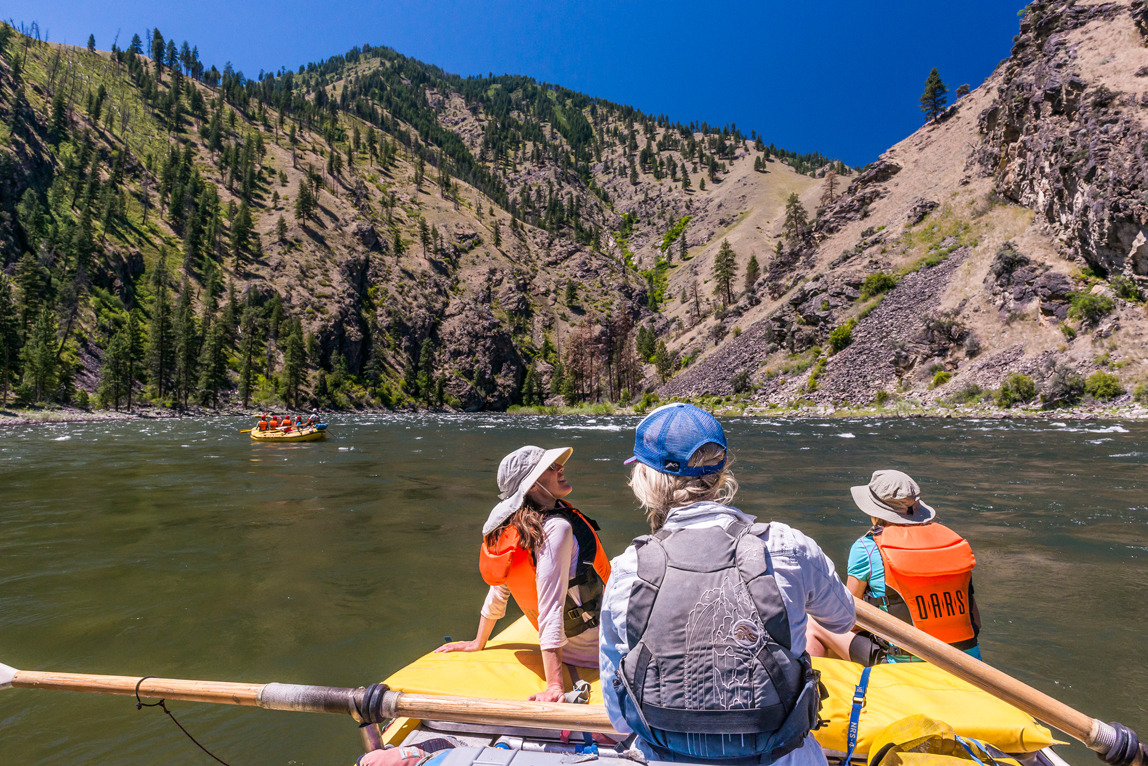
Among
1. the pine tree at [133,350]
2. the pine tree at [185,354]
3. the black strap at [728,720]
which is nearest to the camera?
the black strap at [728,720]

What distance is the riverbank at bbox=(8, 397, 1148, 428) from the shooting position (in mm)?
33594

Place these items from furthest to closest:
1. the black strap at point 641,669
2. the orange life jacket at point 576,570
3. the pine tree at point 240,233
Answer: the pine tree at point 240,233, the orange life jacket at point 576,570, the black strap at point 641,669

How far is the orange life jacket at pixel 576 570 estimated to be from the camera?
3.85m

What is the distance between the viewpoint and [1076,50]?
1919 inches

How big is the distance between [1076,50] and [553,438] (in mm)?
58905

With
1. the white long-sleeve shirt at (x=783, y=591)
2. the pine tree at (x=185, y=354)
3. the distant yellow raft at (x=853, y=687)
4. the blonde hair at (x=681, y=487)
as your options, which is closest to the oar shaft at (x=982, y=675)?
the distant yellow raft at (x=853, y=687)

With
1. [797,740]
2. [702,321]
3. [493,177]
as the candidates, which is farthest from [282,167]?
[797,740]

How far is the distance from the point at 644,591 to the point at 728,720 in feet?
1.61

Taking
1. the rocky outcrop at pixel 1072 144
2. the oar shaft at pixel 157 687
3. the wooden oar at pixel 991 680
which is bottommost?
the oar shaft at pixel 157 687

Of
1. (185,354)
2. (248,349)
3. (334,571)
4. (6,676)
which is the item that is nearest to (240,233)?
(248,349)

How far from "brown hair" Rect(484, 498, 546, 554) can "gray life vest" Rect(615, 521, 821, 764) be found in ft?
5.95

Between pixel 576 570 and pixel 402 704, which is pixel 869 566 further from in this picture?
pixel 402 704

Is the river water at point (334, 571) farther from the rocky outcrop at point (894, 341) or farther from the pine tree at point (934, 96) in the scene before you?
the pine tree at point (934, 96)

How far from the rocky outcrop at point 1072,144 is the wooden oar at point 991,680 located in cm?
4981
